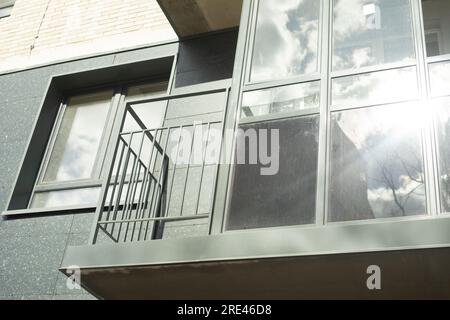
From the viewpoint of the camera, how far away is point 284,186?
13.6 ft

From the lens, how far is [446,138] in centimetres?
390

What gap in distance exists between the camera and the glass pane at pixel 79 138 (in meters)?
6.53

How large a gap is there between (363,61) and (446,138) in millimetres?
977

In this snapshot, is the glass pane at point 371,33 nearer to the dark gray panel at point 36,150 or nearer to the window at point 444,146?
the window at point 444,146

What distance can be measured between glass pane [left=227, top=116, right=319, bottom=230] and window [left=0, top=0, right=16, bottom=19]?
544 cm

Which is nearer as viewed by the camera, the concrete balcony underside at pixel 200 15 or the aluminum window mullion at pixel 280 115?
the aluminum window mullion at pixel 280 115

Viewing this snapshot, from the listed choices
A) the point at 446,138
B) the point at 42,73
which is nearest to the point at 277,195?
the point at 446,138

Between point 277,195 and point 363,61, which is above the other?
point 363,61

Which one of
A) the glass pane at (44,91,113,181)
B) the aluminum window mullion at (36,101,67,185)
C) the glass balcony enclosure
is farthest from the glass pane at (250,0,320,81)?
the aluminum window mullion at (36,101,67,185)

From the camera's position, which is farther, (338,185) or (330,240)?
(338,185)

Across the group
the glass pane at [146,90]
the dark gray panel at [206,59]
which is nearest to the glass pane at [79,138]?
the glass pane at [146,90]

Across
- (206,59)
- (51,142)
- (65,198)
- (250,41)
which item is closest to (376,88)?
(250,41)

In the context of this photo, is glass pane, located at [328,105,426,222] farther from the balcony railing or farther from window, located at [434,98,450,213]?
the balcony railing
